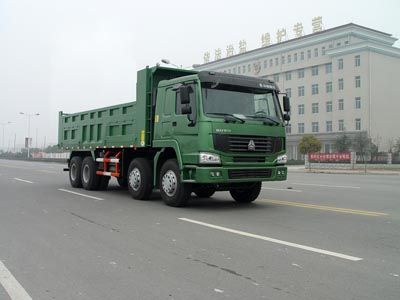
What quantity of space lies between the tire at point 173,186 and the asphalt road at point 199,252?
0.30 m

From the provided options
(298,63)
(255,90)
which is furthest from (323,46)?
(255,90)

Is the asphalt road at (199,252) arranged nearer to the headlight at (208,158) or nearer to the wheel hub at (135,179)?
the headlight at (208,158)

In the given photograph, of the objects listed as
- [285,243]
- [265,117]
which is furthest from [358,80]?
[285,243]

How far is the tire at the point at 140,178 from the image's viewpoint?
38.2 ft

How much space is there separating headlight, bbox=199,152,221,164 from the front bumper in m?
0.12

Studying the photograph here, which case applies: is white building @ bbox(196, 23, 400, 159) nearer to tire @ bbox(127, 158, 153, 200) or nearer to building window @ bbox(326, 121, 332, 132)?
building window @ bbox(326, 121, 332, 132)

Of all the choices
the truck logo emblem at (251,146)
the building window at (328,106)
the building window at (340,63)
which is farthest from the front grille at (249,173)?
the building window at (328,106)

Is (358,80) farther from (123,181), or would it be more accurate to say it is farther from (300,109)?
(123,181)

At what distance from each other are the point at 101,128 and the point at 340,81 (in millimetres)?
64807

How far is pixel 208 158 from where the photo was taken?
9438mm

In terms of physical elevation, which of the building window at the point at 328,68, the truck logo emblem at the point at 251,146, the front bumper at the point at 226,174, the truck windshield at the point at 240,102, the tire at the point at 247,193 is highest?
the building window at the point at 328,68

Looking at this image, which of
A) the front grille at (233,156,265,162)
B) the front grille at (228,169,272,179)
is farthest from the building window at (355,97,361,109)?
the front grille at (233,156,265,162)

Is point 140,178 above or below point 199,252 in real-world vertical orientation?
above

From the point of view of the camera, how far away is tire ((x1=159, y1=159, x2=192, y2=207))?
1019 centimetres
